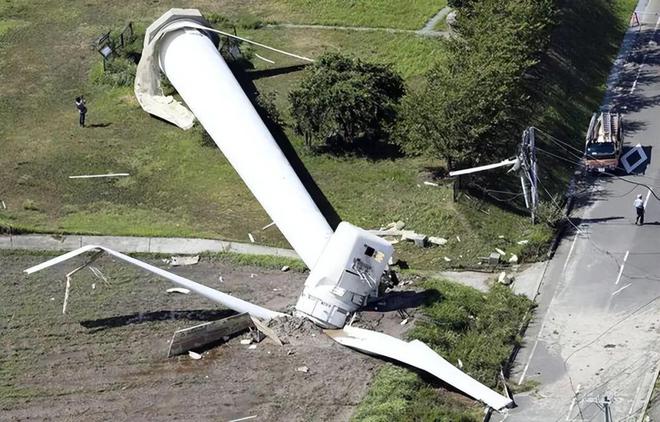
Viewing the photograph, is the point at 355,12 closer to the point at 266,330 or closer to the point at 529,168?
the point at 529,168

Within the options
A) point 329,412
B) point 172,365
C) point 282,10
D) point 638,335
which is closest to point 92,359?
point 172,365

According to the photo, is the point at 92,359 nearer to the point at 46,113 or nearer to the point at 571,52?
the point at 46,113

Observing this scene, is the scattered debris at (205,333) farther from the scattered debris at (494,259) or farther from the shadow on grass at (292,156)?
the scattered debris at (494,259)

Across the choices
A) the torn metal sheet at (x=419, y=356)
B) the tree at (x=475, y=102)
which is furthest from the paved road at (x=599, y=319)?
the tree at (x=475, y=102)

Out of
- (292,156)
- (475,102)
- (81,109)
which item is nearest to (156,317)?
(292,156)

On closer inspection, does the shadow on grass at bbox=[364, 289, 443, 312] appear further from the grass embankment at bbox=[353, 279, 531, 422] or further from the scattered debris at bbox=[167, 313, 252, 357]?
the scattered debris at bbox=[167, 313, 252, 357]

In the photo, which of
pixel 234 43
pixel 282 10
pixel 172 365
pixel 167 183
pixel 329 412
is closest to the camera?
pixel 329 412
